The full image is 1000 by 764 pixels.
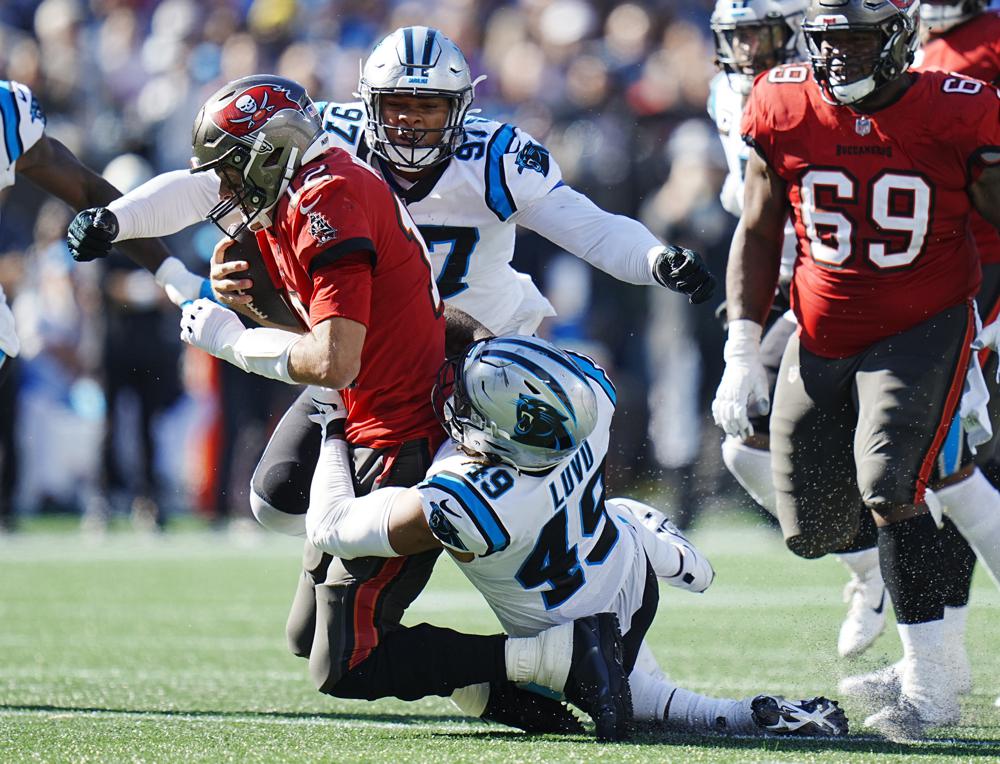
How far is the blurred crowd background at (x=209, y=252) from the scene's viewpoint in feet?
30.6

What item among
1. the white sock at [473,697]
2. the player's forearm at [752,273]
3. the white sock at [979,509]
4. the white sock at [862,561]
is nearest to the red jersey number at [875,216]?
the player's forearm at [752,273]

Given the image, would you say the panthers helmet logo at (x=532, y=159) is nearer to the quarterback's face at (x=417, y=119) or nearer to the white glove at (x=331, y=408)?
the quarterback's face at (x=417, y=119)

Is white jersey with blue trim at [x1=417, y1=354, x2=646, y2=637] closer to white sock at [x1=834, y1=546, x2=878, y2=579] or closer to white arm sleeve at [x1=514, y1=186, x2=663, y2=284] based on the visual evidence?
white arm sleeve at [x1=514, y1=186, x2=663, y2=284]

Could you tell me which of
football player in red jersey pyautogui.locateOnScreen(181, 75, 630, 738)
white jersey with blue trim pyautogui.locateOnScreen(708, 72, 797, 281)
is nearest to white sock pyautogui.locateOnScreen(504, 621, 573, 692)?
football player in red jersey pyautogui.locateOnScreen(181, 75, 630, 738)

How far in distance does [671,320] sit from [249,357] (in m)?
5.67

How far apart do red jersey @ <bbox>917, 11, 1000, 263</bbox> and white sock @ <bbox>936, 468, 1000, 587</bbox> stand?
1397 mm

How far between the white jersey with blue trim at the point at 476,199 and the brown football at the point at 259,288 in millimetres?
454

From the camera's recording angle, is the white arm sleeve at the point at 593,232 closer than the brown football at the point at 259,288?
No

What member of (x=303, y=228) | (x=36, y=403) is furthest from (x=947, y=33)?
(x=36, y=403)

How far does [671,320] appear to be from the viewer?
9320 mm

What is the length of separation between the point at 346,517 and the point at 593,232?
1.16 metres

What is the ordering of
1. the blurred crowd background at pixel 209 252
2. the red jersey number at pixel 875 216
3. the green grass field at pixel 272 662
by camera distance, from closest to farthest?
the green grass field at pixel 272 662 < the red jersey number at pixel 875 216 < the blurred crowd background at pixel 209 252

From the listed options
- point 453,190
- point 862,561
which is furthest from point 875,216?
point 862,561

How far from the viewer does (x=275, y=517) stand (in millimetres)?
4590
